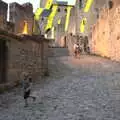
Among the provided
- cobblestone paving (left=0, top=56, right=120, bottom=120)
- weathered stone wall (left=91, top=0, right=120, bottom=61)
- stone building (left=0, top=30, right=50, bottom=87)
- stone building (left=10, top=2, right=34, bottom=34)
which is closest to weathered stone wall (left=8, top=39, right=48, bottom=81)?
stone building (left=0, top=30, right=50, bottom=87)

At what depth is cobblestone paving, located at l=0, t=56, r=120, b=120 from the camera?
404 inches

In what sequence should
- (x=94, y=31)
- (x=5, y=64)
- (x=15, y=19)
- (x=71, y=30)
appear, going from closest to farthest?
1. (x=5, y=64)
2. (x=15, y=19)
3. (x=94, y=31)
4. (x=71, y=30)

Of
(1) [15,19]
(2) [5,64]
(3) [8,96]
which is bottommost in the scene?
(3) [8,96]

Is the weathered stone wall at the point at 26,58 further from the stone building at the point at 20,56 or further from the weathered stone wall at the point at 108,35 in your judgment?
the weathered stone wall at the point at 108,35

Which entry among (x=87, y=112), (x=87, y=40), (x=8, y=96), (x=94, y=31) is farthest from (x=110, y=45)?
(x=87, y=112)

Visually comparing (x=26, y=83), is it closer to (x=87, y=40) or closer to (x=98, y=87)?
(x=98, y=87)

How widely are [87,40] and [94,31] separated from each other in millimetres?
4408

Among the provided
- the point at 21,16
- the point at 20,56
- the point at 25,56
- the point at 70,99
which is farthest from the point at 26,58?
the point at 21,16

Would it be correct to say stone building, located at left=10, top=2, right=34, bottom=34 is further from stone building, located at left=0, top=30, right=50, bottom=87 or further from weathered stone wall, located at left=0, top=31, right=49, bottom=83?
stone building, located at left=0, top=30, right=50, bottom=87

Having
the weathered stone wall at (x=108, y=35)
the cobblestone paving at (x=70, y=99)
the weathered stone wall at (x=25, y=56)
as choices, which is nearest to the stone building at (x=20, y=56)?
the weathered stone wall at (x=25, y=56)

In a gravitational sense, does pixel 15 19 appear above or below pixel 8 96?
above

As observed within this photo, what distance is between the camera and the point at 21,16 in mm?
28562

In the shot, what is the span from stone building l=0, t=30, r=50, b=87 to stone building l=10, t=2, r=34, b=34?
6494 mm

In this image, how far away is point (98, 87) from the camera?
1512cm
